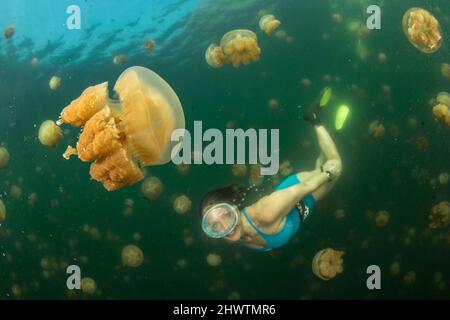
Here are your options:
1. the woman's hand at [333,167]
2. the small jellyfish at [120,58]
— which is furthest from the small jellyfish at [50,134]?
the small jellyfish at [120,58]

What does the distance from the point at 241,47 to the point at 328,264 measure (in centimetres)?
402

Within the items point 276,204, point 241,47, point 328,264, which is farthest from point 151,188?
point 276,204

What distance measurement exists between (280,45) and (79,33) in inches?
333

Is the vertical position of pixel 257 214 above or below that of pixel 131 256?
above

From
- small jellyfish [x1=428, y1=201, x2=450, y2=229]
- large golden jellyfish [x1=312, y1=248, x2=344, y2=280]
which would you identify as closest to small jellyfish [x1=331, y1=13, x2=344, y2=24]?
small jellyfish [x1=428, y1=201, x2=450, y2=229]

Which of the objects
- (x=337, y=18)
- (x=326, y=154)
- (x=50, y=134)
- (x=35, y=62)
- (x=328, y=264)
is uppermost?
(x=337, y=18)

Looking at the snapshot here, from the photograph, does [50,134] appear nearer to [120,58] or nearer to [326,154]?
[326,154]

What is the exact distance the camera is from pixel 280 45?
55.6ft

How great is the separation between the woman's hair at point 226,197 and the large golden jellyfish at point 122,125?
0.74 meters

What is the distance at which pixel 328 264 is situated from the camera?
6.21 metres

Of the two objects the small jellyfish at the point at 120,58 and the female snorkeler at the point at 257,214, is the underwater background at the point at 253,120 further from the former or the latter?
the female snorkeler at the point at 257,214

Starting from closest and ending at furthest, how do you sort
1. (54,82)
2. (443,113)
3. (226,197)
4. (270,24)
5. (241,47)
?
(226,197), (443,113), (241,47), (270,24), (54,82)
